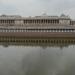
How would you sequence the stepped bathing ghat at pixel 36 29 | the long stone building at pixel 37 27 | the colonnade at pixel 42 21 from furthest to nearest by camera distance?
the colonnade at pixel 42 21 < the long stone building at pixel 37 27 < the stepped bathing ghat at pixel 36 29

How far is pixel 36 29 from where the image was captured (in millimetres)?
55781

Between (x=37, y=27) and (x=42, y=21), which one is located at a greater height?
(x=42, y=21)

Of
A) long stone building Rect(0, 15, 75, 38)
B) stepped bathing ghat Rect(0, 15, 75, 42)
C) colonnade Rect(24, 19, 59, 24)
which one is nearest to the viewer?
stepped bathing ghat Rect(0, 15, 75, 42)

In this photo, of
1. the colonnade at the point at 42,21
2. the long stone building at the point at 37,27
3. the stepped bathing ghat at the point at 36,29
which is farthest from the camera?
the colonnade at the point at 42,21

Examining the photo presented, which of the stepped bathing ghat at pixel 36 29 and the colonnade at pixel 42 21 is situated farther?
the colonnade at pixel 42 21

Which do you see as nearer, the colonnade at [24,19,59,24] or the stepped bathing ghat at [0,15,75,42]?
the stepped bathing ghat at [0,15,75,42]

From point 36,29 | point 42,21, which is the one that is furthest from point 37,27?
point 42,21

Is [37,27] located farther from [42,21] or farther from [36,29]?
[42,21]

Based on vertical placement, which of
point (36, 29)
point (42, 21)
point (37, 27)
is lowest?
point (36, 29)

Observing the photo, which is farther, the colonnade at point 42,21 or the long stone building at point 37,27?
the colonnade at point 42,21

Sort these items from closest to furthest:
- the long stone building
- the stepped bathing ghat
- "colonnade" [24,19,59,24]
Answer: the stepped bathing ghat < the long stone building < "colonnade" [24,19,59,24]

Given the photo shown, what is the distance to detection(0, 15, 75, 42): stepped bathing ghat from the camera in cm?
4534

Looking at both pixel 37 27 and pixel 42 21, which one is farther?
pixel 42 21

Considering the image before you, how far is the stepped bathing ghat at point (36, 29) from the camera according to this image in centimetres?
4534
